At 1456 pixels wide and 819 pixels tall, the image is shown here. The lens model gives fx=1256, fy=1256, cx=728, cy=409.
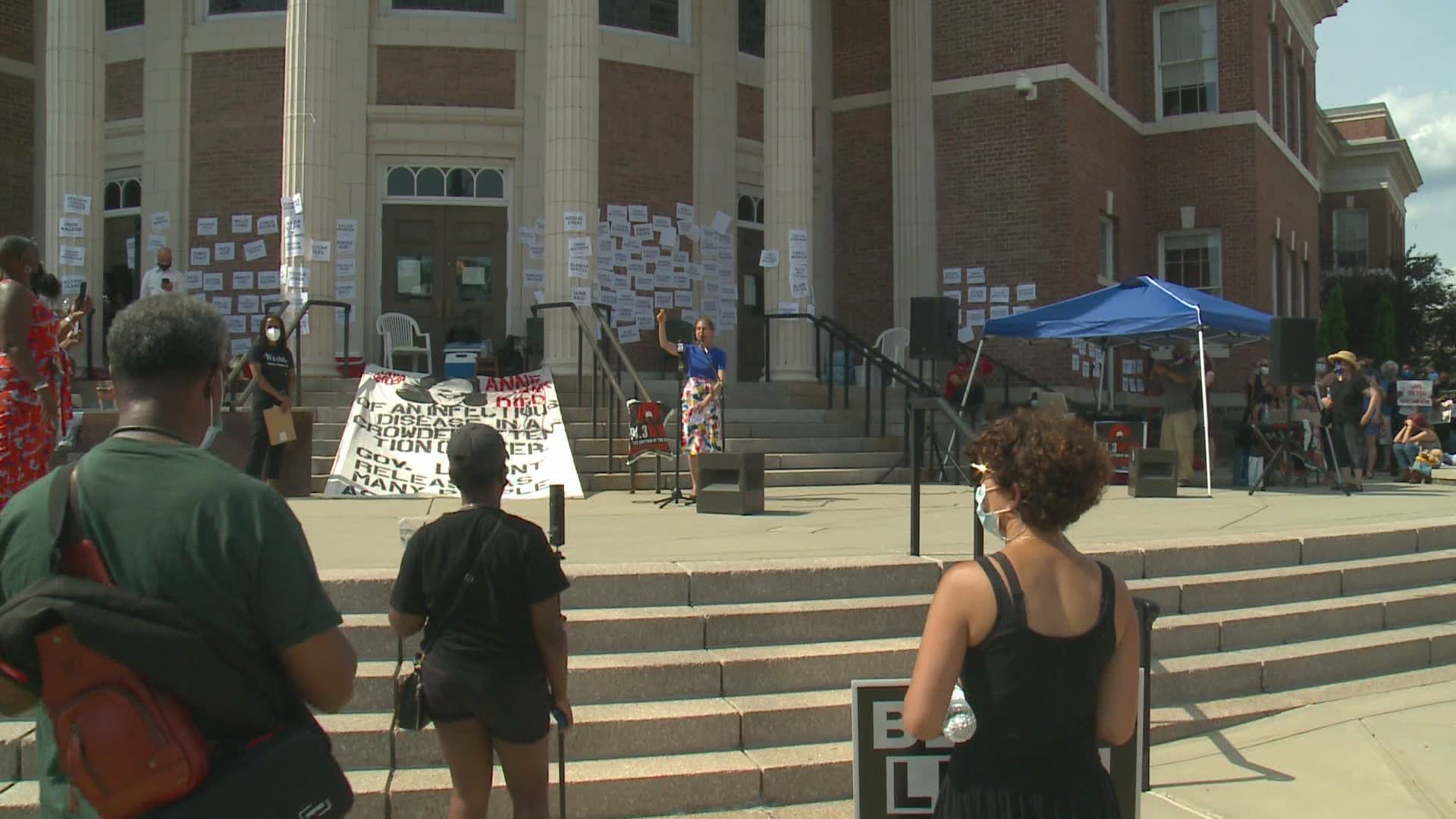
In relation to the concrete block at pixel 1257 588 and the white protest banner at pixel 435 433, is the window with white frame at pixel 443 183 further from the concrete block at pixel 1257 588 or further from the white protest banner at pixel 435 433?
Answer: the concrete block at pixel 1257 588

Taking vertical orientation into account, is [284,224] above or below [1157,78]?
below

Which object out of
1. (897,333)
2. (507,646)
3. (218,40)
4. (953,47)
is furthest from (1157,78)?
(507,646)

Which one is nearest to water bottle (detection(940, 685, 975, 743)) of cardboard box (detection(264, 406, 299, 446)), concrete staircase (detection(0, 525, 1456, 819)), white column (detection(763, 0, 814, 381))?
concrete staircase (detection(0, 525, 1456, 819))

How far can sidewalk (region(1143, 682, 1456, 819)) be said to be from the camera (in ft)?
19.0

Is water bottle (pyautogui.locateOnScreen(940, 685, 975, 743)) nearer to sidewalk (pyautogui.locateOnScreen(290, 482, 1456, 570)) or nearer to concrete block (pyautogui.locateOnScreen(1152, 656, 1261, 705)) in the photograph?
concrete block (pyautogui.locateOnScreen(1152, 656, 1261, 705))

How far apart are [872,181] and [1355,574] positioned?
13467 millimetres

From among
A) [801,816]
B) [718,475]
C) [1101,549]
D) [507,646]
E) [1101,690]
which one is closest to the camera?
[1101,690]

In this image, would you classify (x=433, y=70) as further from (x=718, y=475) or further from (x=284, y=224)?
(x=718, y=475)

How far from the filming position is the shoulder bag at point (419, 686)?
3984 millimetres

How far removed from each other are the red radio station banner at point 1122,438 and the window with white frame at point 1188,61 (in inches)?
400

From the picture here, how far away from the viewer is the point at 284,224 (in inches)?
582

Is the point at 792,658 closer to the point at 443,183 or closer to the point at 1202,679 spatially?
the point at 1202,679

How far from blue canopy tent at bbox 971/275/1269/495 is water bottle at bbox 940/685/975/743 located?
39.4ft

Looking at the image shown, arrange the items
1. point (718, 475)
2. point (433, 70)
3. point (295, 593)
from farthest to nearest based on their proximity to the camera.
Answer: point (433, 70) < point (718, 475) < point (295, 593)
